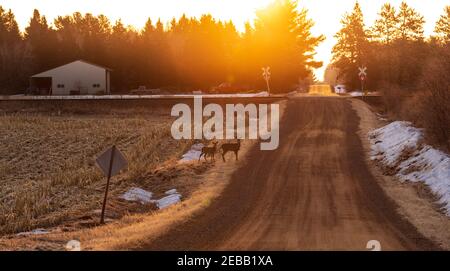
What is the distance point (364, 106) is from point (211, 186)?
3279 cm

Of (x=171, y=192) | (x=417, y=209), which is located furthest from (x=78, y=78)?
(x=417, y=209)

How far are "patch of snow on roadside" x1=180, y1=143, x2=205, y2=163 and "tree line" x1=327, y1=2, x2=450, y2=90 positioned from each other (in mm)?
44234

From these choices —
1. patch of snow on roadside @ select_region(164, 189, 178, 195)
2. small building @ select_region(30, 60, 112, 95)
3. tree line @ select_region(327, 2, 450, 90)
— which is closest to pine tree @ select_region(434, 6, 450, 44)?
tree line @ select_region(327, 2, 450, 90)

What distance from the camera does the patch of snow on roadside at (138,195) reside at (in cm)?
2339

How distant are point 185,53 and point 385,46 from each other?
109 feet

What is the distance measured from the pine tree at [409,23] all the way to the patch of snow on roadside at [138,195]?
68.8 meters

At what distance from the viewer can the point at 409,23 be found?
8625cm

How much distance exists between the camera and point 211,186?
24.6 metres

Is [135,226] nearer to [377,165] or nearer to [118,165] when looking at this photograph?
[118,165]

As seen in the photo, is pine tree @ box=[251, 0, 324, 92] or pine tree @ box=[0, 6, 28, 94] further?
pine tree @ box=[0, 6, 28, 94]

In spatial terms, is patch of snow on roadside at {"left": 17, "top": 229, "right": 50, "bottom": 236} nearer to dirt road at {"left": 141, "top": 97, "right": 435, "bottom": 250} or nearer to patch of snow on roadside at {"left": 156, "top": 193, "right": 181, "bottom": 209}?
dirt road at {"left": 141, "top": 97, "right": 435, "bottom": 250}

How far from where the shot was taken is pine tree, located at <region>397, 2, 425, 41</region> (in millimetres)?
85750

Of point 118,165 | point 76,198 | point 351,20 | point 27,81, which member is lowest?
point 76,198
